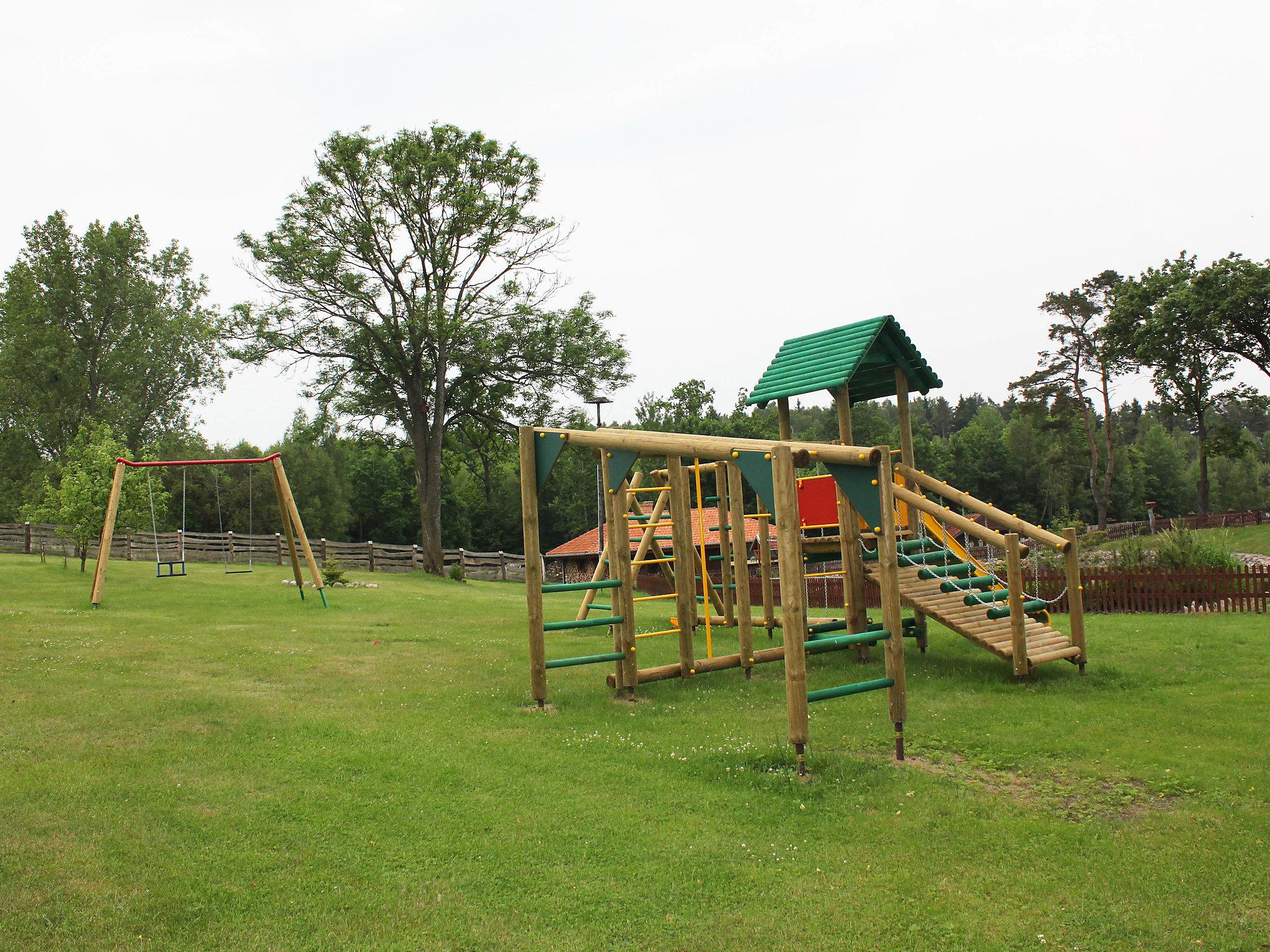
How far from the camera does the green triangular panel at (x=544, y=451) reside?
9.84 m

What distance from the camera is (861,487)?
7.80 m

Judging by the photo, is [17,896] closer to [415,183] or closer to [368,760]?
[368,760]

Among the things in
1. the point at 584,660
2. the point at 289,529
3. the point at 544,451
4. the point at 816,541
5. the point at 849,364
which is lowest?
the point at 584,660

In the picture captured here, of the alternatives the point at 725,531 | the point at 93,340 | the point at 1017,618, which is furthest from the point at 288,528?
the point at 93,340

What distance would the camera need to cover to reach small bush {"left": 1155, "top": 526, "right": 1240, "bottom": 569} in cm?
1927

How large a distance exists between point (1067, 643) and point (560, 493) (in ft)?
174

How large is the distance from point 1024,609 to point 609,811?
7635 millimetres

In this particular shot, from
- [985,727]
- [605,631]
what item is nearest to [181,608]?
[605,631]

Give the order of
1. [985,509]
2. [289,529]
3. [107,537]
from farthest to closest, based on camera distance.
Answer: [289,529]
[107,537]
[985,509]

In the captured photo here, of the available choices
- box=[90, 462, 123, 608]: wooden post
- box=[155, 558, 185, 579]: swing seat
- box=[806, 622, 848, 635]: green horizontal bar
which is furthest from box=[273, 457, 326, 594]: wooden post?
box=[806, 622, 848, 635]: green horizontal bar

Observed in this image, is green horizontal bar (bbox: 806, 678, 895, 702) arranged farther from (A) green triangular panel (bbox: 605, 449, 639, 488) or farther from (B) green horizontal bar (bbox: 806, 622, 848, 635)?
(B) green horizontal bar (bbox: 806, 622, 848, 635)

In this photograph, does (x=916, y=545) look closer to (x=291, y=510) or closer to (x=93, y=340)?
(x=291, y=510)

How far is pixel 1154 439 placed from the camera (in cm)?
8369

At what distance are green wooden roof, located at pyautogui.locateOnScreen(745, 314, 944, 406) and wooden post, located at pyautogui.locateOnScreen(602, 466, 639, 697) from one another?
3769mm
